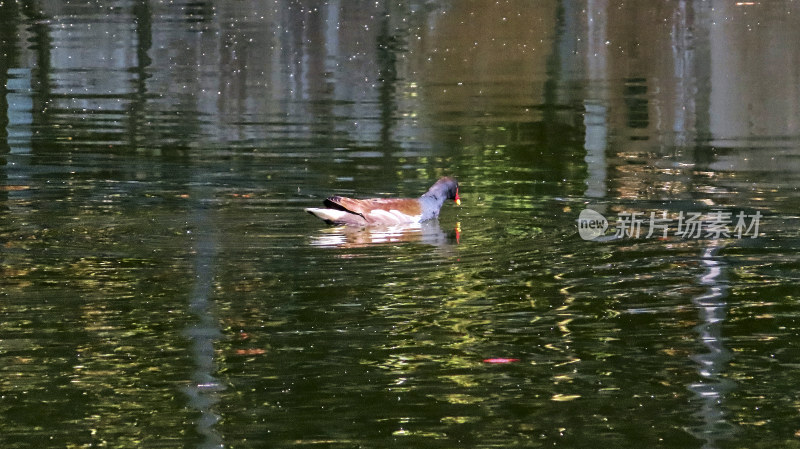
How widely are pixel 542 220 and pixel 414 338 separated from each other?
14.5 ft

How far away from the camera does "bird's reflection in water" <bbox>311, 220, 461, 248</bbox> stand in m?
12.6

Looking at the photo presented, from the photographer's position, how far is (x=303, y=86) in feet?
87.7

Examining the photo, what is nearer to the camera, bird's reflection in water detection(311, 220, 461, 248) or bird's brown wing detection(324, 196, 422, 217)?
bird's reflection in water detection(311, 220, 461, 248)

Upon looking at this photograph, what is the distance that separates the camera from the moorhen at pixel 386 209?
13188 millimetres

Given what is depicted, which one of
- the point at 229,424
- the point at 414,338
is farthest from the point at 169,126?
the point at 229,424

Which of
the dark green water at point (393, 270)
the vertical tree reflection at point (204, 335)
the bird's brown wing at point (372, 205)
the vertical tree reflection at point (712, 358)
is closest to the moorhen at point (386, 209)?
the bird's brown wing at point (372, 205)

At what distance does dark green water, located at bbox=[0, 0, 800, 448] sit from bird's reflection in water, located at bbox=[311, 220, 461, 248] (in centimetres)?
6

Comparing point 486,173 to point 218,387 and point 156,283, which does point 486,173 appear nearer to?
→ point 156,283

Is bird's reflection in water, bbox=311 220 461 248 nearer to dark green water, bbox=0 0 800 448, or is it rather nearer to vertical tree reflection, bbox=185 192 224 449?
dark green water, bbox=0 0 800 448

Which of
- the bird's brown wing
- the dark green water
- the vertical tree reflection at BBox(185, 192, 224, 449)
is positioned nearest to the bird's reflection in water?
the dark green water

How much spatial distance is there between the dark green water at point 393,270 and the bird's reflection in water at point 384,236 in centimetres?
6

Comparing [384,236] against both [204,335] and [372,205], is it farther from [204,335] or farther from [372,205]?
[204,335]

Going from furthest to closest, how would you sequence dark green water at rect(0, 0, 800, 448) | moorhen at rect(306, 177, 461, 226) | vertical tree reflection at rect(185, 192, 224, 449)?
moorhen at rect(306, 177, 461, 226)
dark green water at rect(0, 0, 800, 448)
vertical tree reflection at rect(185, 192, 224, 449)

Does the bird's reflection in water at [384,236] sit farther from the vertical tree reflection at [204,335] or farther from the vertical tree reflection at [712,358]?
the vertical tree reflection at [712,358]
